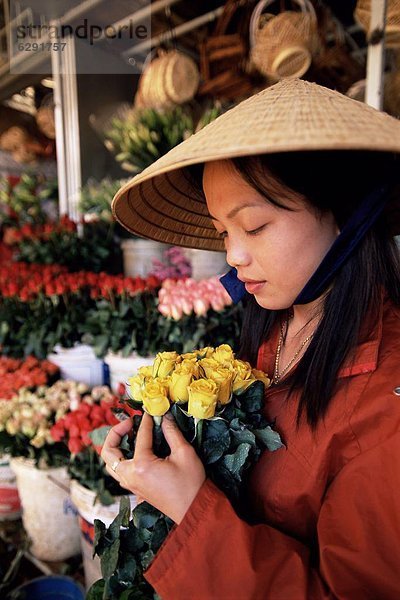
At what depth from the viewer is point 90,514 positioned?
141 centimetres

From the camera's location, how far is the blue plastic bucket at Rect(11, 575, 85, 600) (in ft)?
4.57

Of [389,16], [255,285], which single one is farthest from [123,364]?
[389,16]

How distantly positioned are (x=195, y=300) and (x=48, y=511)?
1081 mm

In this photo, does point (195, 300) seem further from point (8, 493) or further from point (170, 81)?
point (170, 81)

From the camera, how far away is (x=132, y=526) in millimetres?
849

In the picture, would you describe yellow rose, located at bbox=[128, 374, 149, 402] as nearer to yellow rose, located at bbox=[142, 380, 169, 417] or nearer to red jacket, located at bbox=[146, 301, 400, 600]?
yellow rose, located at bbox=[142, 380, 169, 417]

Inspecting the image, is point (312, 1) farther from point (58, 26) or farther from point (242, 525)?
point (242, 525)

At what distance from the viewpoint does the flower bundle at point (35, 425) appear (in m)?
1.67

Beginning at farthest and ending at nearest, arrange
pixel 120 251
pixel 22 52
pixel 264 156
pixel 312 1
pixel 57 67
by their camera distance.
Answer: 1. pixel 22 52
2. pixel 57 67
3. pixel 120 251
4. pixel 312 1
5. pixel 264 156

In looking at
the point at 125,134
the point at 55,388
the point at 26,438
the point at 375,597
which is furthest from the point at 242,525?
the point at 125,134

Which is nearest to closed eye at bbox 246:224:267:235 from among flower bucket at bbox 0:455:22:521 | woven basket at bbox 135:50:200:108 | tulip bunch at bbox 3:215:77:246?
flower bucket at bbox 0:455:22:521

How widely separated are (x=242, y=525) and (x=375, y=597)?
0.20m

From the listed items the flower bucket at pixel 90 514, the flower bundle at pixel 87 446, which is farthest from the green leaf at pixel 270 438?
the flower bucket at pixel 90 514

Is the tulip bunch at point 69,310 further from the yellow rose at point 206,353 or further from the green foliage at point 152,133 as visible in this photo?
the yellow rose at point 206,353
